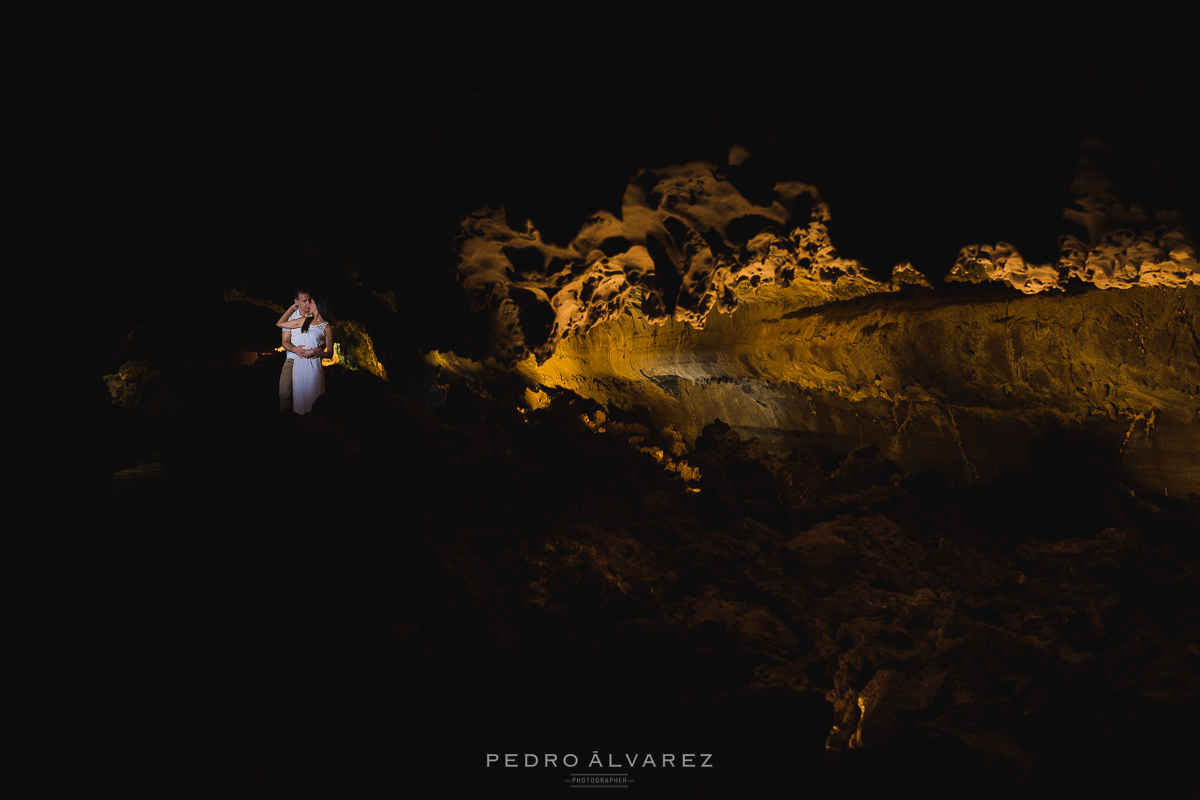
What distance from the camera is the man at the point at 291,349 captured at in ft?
19.2

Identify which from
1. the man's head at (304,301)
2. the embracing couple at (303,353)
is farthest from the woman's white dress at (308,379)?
the man's head at (304,301)

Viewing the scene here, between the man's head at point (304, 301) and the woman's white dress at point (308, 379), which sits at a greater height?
the man's head at point (304, 301)

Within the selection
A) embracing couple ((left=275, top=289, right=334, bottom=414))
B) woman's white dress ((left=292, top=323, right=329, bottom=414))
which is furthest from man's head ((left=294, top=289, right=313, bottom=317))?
woman's white dress ((left=292, top=323, right=329, bottom=414))

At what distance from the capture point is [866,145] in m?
2.96

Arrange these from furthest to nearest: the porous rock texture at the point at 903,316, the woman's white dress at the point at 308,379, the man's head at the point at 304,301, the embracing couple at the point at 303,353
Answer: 1. the woman's white dress at the point at 308,379
2. the embracing couple at the point at 303,353
3. the man's head at the point at 304,301
4. the porous rock texture at the point at 903,316

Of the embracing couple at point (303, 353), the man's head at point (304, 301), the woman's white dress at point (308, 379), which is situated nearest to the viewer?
the man's head at point (304, 301)

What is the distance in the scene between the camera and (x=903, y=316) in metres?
4.55

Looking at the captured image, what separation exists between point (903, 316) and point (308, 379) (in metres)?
5.47

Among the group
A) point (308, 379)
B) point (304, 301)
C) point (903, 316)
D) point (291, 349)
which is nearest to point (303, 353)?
point (291, 349)

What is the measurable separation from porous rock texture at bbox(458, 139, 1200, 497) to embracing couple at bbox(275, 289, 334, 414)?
2848 mm

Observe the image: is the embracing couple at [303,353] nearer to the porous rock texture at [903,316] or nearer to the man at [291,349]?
the man at [291,349]

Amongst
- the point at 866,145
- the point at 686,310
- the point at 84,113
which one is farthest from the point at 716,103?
the point at 84,113

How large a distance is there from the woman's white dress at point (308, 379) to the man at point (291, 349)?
0.07 m

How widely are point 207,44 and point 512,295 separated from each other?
3288 mm
